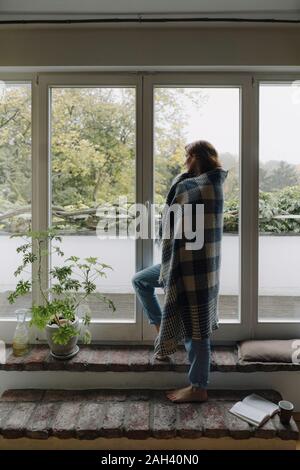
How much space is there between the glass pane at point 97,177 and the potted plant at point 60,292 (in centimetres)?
9

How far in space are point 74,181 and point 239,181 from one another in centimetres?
107

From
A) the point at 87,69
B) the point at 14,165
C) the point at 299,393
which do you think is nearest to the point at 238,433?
the point at 299,393

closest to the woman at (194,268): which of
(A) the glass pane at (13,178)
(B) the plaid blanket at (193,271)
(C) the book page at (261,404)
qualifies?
(B) the plaid blanket at (193,271)

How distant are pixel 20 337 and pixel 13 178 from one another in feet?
3.34

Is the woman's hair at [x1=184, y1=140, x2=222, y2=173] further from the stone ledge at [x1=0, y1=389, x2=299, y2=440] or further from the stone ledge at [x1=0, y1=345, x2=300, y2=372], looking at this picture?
the stone ledge at [x1=0, y1=389, x2=299, y2=440]

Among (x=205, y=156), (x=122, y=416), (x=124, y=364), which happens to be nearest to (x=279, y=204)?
(x=205, y=156)

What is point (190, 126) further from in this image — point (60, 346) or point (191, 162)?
point (60, 346)

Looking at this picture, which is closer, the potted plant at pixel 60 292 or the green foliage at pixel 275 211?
the potted plant at pixel 60 292

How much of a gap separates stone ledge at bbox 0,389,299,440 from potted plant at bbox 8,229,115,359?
278 millimetres

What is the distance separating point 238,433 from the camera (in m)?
1.58

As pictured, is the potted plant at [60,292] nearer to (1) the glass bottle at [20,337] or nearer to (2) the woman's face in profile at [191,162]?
(1) the glass bottle at [20,337]

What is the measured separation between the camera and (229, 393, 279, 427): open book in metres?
1.65

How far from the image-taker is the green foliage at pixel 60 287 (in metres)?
1.76
